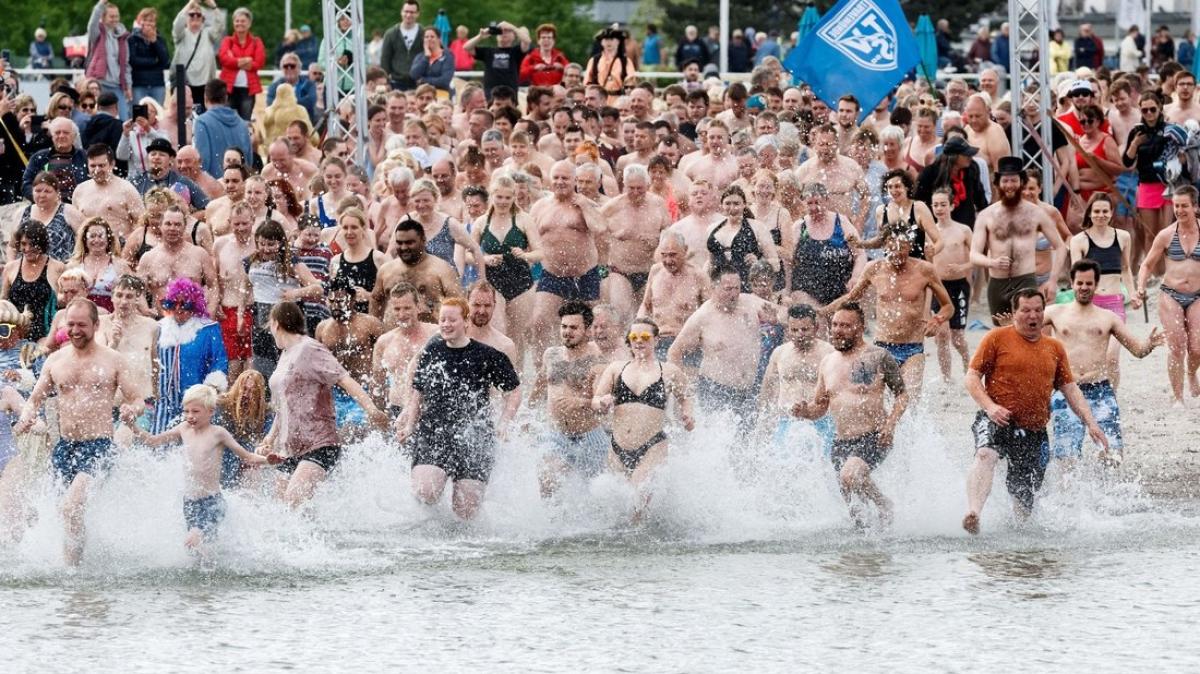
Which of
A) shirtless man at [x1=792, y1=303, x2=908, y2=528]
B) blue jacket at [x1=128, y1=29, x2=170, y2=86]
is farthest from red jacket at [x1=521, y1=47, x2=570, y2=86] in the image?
shirtless man at [x1=792, y1=303, x2=908, y2=528]

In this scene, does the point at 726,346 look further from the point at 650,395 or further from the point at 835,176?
the point at 835,176

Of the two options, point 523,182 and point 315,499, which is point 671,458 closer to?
point 315,499

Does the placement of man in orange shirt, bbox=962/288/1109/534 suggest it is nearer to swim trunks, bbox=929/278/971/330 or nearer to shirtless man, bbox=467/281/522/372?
shirtless man, bbox=467/281/522/372

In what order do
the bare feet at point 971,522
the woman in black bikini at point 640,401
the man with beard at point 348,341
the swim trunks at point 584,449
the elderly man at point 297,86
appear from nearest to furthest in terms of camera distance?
the bare feet at point 971,522 < the woman in black bikini at point 640,401 < the swim trunks at point 584,449 < the man with beard at point 348,341 < the elderly man at point 297,86

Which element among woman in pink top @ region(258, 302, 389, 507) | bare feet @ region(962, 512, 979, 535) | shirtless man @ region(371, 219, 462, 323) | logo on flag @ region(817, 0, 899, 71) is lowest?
bare feet @ region(962, 512, 979, 535)

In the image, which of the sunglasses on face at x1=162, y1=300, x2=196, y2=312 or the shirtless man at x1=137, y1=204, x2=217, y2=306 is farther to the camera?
the shirtless man at x1=137, y1=204, x2=217, y2=306

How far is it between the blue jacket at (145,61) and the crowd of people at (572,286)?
154 cm

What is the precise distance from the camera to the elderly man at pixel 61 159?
17406mm

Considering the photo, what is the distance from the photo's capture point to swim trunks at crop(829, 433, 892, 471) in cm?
1190

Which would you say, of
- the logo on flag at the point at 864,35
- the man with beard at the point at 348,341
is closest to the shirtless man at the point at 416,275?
the man with beard at the point at 348,341

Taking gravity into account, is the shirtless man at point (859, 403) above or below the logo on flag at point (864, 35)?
below

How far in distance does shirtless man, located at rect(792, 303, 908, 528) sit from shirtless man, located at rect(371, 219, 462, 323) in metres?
2.53

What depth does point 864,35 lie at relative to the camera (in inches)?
718

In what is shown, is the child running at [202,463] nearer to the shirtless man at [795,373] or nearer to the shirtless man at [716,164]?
the shirtless man at [795,373]
